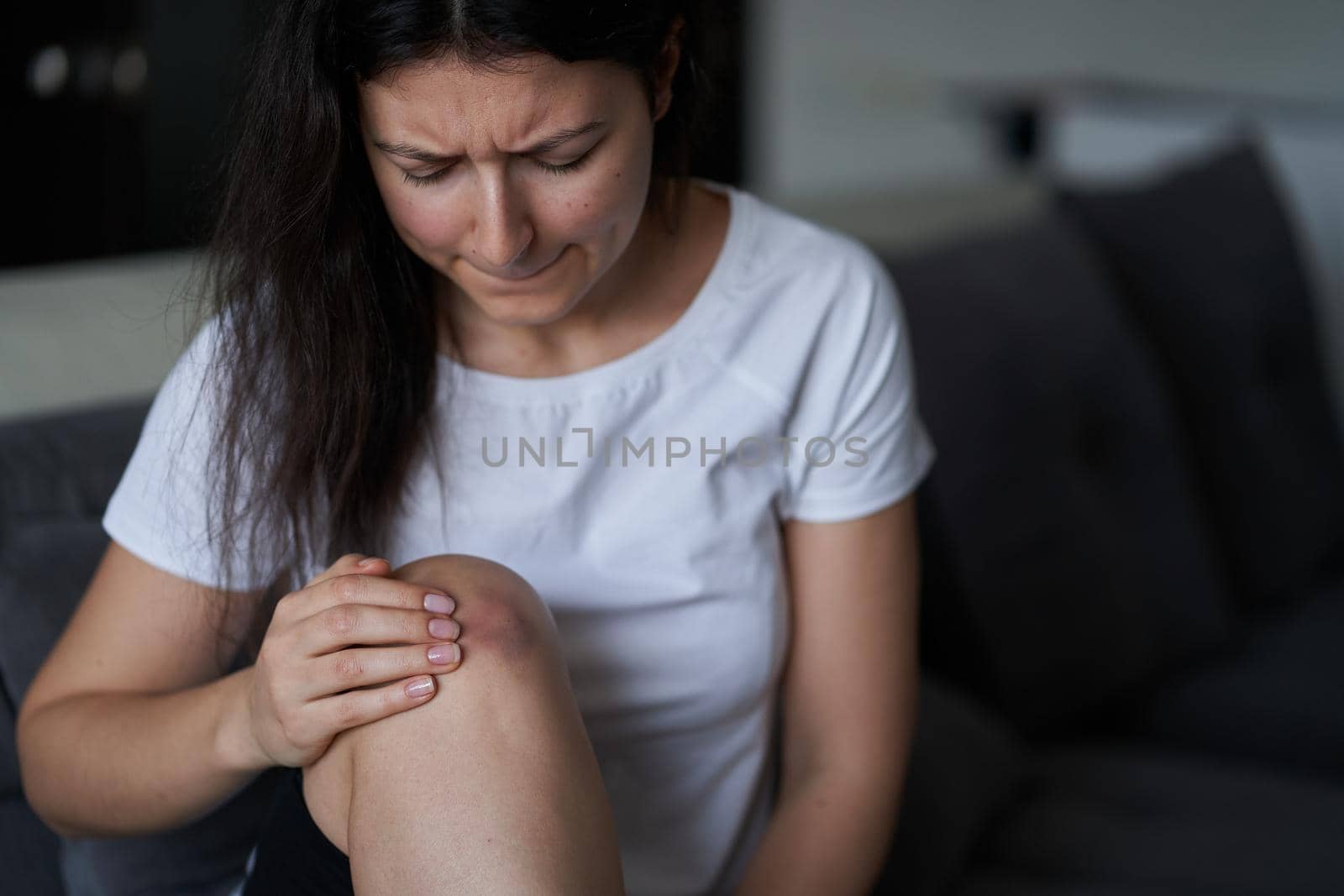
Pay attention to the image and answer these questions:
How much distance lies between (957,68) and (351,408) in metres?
2.77

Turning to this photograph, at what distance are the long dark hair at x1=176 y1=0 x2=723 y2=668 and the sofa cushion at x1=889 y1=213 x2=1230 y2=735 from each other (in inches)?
23.1

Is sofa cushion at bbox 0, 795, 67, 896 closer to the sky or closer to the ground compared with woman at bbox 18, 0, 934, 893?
closer to the ground

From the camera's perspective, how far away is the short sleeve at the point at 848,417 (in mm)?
1004

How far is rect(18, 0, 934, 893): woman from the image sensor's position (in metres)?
0.76

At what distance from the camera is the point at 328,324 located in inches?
34.6

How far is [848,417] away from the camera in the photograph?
1006 millimetres

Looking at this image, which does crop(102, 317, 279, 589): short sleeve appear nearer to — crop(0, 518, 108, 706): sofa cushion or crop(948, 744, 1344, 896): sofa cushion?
crop(0, 518, 108, 706): sofa cushion

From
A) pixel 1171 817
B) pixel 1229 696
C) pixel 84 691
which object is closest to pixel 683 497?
pixel 84 691

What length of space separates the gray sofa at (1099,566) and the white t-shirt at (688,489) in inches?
8.0

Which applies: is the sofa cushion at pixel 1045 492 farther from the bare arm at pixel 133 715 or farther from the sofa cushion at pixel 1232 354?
the bare arm at pixel 133 715

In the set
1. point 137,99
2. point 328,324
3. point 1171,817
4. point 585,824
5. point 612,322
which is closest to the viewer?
point 585,824

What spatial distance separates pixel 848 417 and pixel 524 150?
0.34 meters

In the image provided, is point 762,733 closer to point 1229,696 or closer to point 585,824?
point 585,824

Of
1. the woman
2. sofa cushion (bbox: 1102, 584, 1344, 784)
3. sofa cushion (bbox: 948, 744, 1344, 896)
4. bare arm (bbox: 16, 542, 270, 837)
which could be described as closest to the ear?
the woman
